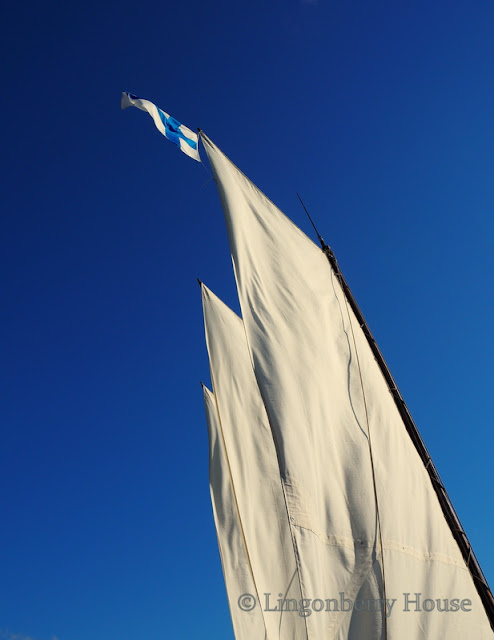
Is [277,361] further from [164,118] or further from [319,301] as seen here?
[164,118]

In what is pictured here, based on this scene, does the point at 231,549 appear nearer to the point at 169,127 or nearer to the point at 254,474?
the point at 254,474

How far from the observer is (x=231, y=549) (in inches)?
536

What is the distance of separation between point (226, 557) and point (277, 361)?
22.0 ft

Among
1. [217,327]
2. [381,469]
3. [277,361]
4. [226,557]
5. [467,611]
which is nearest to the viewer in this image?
[467,611]

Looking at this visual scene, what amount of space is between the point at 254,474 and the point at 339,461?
3.81 meters

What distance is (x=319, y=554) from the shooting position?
27.6ft

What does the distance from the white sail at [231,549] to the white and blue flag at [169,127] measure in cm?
765

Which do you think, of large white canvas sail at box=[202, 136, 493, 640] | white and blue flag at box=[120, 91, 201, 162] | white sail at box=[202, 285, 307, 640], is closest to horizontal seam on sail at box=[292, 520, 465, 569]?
large white canvas sail at box=[202, 136, 493, 640]

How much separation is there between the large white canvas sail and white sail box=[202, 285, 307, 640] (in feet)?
7.14

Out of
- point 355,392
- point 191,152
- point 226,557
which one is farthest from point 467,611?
point 191,152

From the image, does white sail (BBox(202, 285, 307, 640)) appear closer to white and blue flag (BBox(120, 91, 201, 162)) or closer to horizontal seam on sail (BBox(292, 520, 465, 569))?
horizontal seam on sail (BBox(292, 520, 465, 569))

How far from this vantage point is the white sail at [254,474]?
10047 millimetres

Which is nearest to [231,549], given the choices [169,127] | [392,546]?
[392,546]

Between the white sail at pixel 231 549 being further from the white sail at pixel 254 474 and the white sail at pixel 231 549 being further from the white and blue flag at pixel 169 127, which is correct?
the white and blue flag at pixel 169 127
